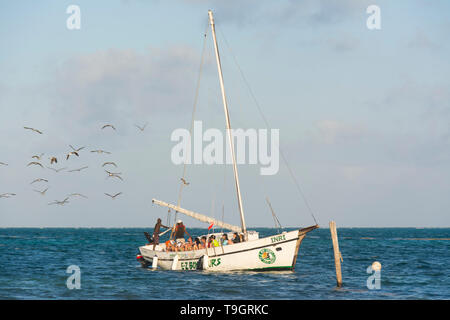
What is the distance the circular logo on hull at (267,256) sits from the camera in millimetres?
34125

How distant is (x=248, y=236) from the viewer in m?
37.0

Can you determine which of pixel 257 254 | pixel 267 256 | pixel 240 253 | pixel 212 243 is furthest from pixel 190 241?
pixel 267 256

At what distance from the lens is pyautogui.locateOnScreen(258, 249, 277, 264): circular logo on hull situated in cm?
3412

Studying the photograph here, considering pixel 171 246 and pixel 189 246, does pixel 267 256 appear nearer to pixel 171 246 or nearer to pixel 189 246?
pixel 189 246

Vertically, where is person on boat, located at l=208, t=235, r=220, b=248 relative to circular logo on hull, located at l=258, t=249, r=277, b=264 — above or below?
above

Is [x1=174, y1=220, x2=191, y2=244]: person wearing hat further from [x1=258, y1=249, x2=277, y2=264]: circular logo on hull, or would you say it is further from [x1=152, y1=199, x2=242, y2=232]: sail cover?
[x1=258, y1=249, x2=277, y2=264]: circular logo on hull

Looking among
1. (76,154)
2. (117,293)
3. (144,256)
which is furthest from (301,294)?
(144,256)
